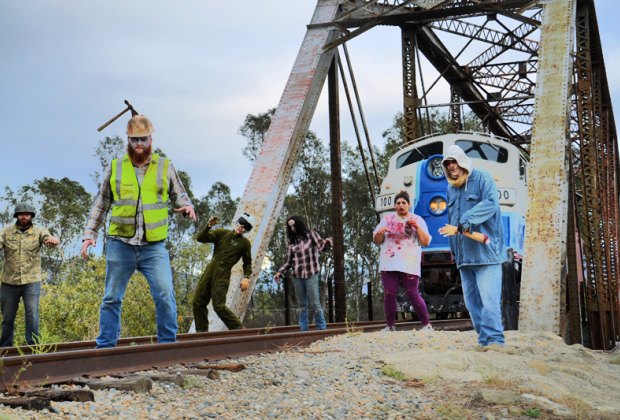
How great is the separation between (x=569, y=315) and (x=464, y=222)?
7.28 metres

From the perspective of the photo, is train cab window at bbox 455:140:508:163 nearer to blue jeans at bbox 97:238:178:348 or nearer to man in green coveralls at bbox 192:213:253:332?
man in green coveralls at bbox 192:213:253:332

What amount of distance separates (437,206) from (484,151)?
1.26m

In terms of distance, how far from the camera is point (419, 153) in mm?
12531

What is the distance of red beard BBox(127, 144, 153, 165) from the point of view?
18.9 feet

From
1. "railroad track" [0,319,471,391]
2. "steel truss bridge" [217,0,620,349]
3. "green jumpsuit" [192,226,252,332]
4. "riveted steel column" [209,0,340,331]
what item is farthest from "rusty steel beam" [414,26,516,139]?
"railroad track" [0,319,471,391]

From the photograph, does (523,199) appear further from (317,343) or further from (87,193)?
(87,193)

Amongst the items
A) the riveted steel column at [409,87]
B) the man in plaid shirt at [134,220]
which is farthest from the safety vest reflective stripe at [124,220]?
the riveted steel column at [409,87]

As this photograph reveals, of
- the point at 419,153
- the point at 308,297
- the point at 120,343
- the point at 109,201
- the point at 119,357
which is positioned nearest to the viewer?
the point at 119,357

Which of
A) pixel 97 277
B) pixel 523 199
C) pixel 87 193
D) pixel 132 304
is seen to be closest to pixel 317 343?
pixel 523 199

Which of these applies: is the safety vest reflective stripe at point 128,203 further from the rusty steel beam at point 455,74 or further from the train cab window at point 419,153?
the rusty steel beam at point 455,74

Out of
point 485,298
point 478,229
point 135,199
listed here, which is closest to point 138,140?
point 135,199

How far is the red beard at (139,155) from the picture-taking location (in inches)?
227

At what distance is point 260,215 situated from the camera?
1011cm

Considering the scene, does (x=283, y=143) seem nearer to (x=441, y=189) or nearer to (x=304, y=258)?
(x=441, y=189)
